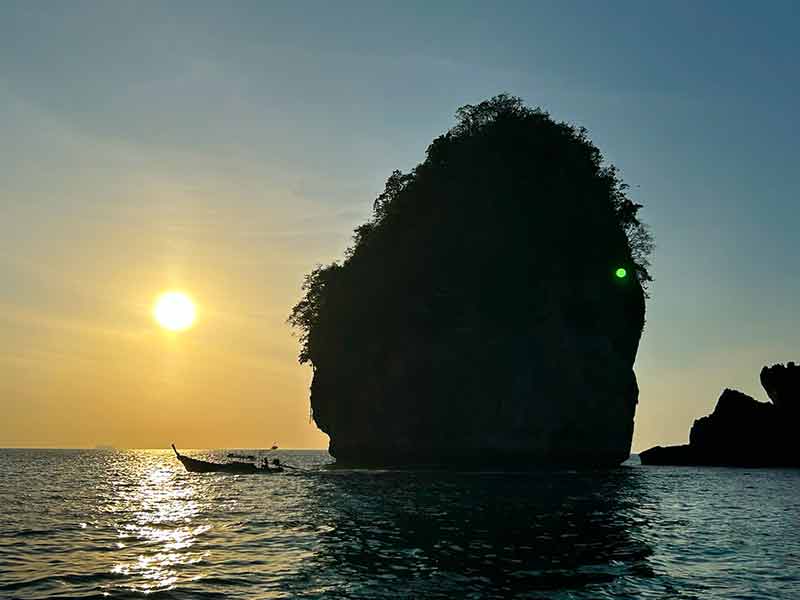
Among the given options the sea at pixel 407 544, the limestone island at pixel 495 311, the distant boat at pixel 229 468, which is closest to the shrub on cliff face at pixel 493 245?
the limestone island at pixel 495 311

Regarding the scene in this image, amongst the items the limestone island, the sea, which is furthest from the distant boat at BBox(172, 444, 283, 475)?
the sea

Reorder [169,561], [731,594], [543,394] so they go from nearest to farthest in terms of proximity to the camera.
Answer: [731,594], [169,561], [543,394]

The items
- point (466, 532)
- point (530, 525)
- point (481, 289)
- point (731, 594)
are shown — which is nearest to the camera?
point (731, 594)

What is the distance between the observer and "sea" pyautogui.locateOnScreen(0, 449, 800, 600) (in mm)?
18141

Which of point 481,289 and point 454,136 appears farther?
point 454,136

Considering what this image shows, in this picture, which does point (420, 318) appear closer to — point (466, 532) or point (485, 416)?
point (485, 416)

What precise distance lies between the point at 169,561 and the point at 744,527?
22532 mm

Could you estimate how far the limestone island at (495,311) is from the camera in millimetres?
69000

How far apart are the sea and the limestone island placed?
22.4 meters

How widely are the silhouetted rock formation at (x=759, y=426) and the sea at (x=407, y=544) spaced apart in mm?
41073

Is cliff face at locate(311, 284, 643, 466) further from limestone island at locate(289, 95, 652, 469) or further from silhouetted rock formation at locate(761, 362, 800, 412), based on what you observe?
silhouetted rock formation at locate(761, 362, 800, 412)

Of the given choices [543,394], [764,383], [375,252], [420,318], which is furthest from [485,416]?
[764,383]

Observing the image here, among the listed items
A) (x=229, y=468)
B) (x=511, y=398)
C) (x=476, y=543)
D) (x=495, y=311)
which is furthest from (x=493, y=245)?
(x=476, y=543)

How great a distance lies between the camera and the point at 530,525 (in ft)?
95.5
